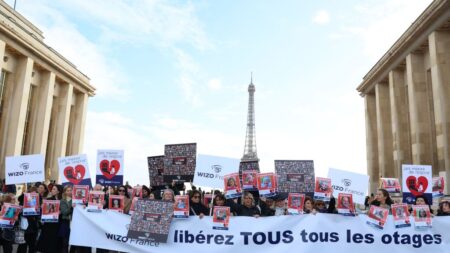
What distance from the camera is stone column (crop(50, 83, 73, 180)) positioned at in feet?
128

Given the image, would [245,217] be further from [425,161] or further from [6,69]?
[6,69]

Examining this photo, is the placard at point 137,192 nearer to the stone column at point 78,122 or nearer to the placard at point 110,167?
the placard at point 110,167

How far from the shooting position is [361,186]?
8.60m

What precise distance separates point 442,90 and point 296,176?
67.8ft

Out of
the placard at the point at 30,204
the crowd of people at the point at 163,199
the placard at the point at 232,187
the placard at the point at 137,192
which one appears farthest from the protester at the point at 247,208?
the placard at the point at 30,204

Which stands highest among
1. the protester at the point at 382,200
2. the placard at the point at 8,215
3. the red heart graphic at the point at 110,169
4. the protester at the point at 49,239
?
the red heart graphic at the point at 110,169

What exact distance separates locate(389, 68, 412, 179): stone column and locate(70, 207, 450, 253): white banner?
25799 mm

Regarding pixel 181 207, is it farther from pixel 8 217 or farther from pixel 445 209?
pixel 445 209

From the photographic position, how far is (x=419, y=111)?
28844 mm

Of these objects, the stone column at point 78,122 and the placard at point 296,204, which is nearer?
the placard at point 296,204

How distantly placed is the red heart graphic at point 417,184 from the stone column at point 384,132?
27.7 metres

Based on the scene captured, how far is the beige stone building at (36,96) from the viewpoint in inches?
1231

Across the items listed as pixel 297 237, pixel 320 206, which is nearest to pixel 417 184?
pixel 320 206

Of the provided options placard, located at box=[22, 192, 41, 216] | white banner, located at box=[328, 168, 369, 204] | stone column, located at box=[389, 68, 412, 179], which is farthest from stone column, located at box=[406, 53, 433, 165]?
placard, located at box=[22, 192, 41, 216]
